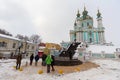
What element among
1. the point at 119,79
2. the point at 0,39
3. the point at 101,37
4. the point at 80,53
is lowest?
the point at 119,79

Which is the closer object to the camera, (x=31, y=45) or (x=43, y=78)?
(x=43, y=78)

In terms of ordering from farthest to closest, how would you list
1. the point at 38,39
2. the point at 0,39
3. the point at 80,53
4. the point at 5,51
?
the point at 38,39
the point at 5,51
the point at 0,39
the point at 80,53

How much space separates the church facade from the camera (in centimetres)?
7575

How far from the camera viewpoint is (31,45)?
47.4 metres

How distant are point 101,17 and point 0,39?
64.5 meters

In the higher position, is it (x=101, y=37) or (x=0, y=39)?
(x=101, y=37)

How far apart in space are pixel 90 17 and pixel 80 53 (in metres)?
60.1

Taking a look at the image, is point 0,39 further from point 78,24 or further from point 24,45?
point 78,24

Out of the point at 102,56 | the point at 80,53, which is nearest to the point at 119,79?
the point at 80,53

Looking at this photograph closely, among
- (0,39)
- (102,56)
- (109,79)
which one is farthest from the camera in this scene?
(102,56)

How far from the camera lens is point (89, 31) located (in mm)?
77938

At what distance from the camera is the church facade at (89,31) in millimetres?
75750

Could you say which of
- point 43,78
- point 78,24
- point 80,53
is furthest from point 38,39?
point 43,78

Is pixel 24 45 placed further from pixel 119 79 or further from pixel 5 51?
pixel 119 79
